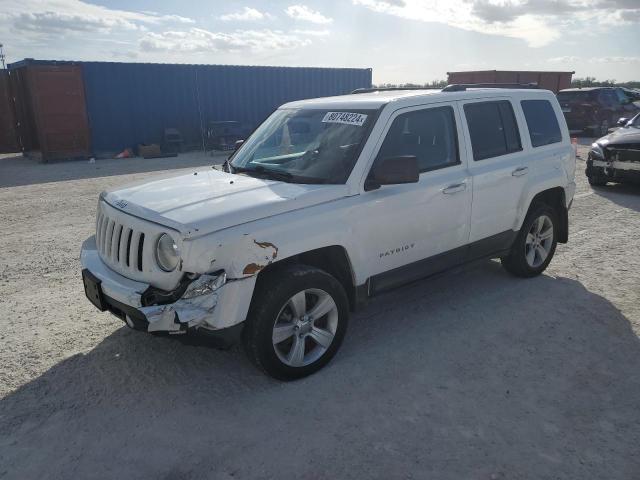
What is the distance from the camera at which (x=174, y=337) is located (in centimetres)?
312

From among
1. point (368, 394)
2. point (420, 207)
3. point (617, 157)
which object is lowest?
point (368, 394)

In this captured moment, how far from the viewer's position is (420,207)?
4.01 m

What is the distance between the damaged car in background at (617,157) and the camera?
9.03 meters

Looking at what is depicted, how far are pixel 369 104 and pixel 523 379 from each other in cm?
229

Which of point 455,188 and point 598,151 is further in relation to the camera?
point 598,151

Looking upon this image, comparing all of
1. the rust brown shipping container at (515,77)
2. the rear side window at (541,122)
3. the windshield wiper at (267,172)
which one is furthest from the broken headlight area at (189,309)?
the rust brown shipping container at (515,77)

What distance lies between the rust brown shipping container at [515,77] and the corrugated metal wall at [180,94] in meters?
9.90

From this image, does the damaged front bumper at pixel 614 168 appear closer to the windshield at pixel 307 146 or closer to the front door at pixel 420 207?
the front door at pixel 420 207

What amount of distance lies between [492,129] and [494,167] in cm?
37

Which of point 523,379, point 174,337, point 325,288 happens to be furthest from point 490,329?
point 174,337

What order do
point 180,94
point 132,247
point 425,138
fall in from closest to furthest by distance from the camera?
1. point 132,247
2. point 425,138
3. point 180,94

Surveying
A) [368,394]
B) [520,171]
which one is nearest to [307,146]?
[368,394]

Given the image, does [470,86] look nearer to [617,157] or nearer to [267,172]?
[267,172]

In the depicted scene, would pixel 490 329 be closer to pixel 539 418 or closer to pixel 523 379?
pixel 523 379
